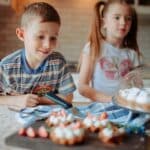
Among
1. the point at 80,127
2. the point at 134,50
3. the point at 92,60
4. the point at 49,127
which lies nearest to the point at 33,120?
the point at 49,127

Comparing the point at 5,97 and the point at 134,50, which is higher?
the point at 134,50

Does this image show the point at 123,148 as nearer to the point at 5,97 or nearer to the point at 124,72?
the point at 5,97

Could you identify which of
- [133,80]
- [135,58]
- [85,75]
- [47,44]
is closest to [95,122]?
[47,44]

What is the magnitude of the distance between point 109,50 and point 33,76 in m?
0.49

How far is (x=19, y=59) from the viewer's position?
1384 millimetres

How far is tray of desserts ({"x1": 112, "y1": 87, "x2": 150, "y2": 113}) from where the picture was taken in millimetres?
1175

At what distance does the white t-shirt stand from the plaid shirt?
303 mm

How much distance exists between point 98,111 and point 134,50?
654 millimetres

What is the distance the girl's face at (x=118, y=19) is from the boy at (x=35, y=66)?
1.03 ft

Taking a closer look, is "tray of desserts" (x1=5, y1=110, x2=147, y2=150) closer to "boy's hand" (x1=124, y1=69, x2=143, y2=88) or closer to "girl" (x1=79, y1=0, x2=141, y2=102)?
"boy's hand" (x1=124, y1=69, x2=143, y2=88)

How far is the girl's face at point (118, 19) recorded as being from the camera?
1642 mm

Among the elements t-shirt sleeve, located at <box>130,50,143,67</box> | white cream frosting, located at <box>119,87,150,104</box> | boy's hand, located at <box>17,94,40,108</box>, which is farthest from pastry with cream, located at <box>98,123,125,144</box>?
t-shirt sleeve, located at <box>130,50,143,67</box>

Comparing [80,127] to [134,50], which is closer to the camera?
[80,127]

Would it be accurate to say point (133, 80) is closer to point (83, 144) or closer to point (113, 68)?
point (113, 68)
